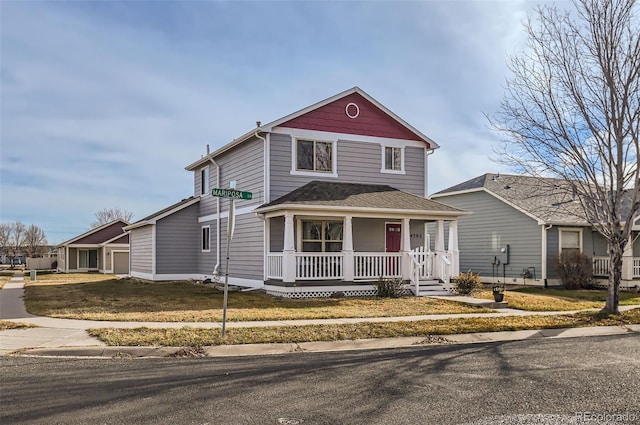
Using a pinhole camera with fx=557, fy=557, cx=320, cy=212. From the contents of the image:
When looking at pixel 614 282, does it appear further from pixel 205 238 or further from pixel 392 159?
pixel 205 238

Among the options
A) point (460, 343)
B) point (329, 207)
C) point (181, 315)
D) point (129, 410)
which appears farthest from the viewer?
point (329, 207)

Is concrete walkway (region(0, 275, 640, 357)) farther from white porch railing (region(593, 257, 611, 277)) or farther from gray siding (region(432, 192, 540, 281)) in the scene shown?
white porch railing (region(593, 257, 611, 277))

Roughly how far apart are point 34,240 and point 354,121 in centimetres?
8381

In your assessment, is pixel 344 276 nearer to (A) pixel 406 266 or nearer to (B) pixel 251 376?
(A) pixel 406 266

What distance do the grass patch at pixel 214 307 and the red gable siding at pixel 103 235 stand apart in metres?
28.8

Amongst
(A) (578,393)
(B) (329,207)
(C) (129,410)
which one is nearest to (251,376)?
(C) (129,410)

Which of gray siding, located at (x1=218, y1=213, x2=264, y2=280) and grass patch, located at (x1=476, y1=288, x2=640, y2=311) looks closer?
grass patch, located at (x1=476, y1=288, x2=640, y2=311)

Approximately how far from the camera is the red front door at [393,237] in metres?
22.5

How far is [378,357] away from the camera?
928 cm

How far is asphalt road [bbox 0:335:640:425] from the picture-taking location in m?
5.95

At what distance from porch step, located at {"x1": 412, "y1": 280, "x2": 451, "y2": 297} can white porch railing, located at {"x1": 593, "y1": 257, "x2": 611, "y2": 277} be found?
10.5 metres

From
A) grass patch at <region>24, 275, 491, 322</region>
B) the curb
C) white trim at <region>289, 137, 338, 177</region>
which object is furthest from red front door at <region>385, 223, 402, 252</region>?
the curb

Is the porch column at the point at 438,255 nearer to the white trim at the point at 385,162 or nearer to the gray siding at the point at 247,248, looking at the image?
the white trim at the point at 385,162

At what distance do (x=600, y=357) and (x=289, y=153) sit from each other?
13.6 m
